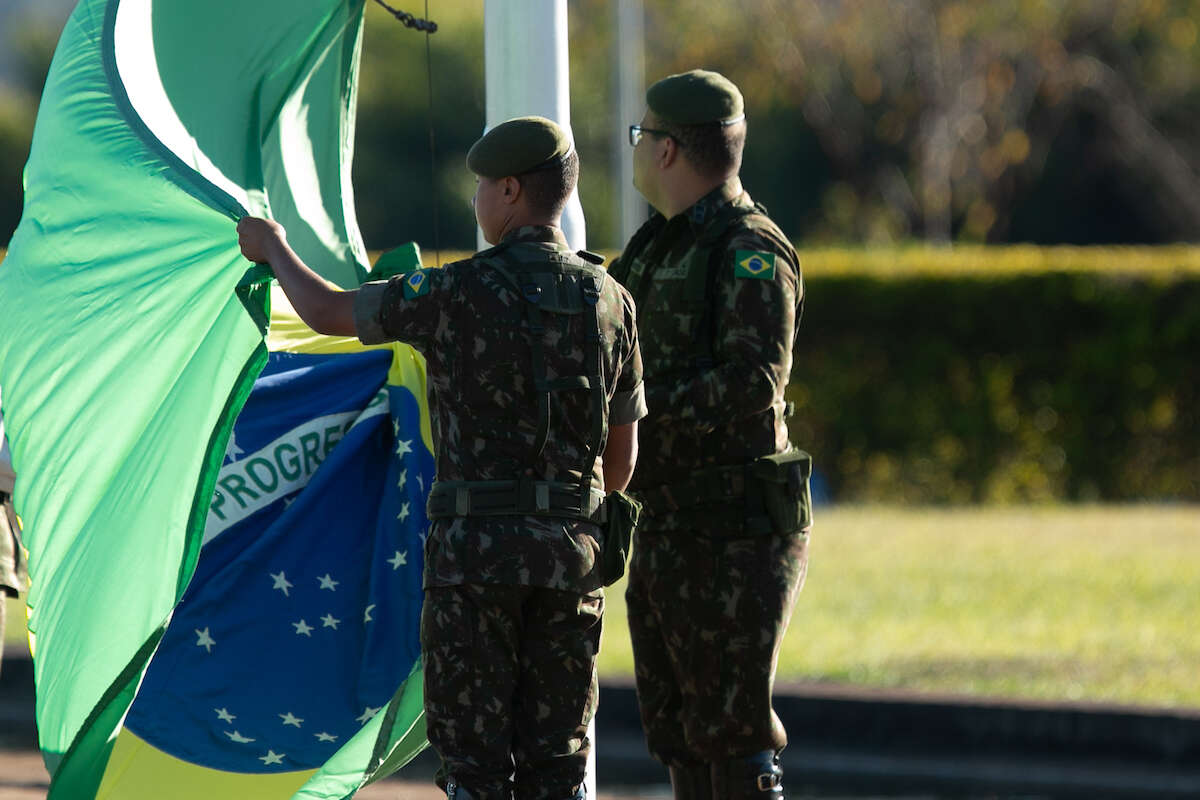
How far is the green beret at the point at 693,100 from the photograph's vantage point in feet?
14.0

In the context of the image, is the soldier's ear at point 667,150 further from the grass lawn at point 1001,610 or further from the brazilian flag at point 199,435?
the grass lawn at point 1001,610

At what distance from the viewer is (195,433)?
3.99 metres

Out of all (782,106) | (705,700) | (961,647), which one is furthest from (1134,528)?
(782,106)

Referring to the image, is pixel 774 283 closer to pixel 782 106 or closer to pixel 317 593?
pixel 317 593

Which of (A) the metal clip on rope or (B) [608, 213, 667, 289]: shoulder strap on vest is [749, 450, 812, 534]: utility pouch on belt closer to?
(B) [608, 213, 667, 289]: shoulder strap on vest

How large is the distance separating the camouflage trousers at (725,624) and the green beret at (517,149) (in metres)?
1.02

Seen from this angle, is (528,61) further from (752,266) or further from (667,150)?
(752,266)

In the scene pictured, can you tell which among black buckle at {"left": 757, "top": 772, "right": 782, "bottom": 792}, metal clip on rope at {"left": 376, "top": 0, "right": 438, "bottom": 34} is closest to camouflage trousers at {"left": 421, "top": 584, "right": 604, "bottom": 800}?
black buckle at {"left": 757, "top": 772, "right": 782, "bottom": 792}

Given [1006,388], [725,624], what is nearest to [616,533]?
[725,624]

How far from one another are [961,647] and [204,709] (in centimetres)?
436

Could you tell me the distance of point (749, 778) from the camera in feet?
13.9

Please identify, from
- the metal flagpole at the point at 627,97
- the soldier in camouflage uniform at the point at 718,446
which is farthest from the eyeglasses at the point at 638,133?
the metal flagpole at the point at 627,97

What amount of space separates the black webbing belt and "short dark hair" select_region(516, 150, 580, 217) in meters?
0.56

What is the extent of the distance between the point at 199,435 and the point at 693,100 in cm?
133
